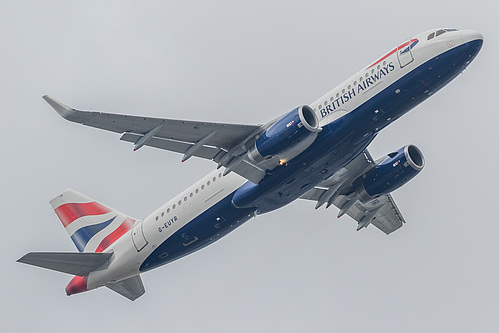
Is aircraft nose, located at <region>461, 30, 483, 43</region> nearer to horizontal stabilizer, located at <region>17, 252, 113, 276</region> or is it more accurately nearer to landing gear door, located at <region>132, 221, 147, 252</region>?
landing gear door, located at <region>132, 221, 147, 252</region>

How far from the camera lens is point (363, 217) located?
49156mm

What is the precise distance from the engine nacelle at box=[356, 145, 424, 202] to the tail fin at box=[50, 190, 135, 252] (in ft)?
44.7

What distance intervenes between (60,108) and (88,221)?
15044mm

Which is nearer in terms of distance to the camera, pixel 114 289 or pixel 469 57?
pixel 469 57

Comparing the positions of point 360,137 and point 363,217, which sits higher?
point 360,137

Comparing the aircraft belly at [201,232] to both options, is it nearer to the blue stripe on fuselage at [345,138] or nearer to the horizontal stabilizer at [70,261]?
the blue stripe on fuselage at [345,138]

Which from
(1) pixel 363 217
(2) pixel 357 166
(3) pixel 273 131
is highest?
(3) pixel 273 131

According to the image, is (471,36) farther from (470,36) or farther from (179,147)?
(179,147)

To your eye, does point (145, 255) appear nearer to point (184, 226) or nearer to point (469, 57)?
point (184, 226)

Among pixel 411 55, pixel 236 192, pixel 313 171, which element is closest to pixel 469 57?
pixel 411 55

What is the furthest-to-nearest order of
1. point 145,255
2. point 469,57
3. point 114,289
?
point 114,289, point 145,255, point 469,57

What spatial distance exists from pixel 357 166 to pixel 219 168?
8218 mm

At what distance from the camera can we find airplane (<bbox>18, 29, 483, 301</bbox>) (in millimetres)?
37344

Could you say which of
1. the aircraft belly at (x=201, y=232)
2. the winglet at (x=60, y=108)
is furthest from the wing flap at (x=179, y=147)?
the winglet at (x=60, y=108)
